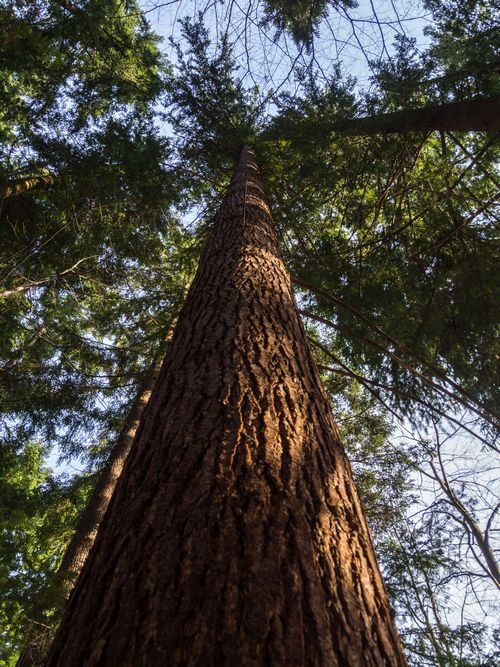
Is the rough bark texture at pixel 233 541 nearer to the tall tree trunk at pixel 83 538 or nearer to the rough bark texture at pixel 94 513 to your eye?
the tall tree trunk at pixel 83 538

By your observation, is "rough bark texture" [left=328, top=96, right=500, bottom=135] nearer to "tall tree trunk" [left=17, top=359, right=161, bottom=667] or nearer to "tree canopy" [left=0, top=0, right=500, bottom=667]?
"tree canopy" [left=0, top=0, right=500, bottom=667]

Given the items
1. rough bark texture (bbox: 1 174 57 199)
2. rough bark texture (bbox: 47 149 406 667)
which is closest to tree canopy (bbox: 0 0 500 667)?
rough bark texture (bbox: 1 174 57 199)

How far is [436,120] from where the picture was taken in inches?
205

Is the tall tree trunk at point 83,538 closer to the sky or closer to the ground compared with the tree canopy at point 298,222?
closer to the ground

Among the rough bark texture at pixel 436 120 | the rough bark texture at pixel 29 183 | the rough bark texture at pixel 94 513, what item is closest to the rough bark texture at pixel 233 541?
the rough bark texture at pixel 94 513

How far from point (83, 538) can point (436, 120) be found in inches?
262

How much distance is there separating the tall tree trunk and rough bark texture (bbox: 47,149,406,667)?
4.25 ft

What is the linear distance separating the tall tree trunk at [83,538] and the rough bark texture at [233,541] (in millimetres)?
1294

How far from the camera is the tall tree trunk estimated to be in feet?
12.6

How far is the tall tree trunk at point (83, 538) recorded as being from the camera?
385cm

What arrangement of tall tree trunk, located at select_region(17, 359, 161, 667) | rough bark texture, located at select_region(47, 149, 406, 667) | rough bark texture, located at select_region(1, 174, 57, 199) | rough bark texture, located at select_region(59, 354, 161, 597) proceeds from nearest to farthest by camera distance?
rough bark texture, located at select_region(47, 149, 406, 667)
tall tree trunk, located at select_region(17, 359, 161, 667)
rough bark texture, located at select_region(59, 354, 161, 597)
rough bark texture, located at select_region(1, 174, 57, 199)

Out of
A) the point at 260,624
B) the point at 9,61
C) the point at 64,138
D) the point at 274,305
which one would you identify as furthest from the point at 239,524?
the point at 9,61

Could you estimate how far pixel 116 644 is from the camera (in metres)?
0.97

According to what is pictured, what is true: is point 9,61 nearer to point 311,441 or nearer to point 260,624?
point 311,441
